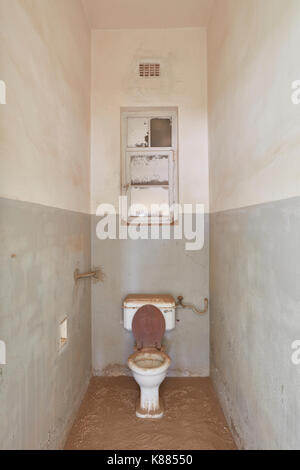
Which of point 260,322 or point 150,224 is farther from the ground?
point 150,224

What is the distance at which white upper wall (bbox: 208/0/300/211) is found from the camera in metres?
0.99

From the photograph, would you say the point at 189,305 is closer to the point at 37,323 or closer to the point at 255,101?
the point at 37,323

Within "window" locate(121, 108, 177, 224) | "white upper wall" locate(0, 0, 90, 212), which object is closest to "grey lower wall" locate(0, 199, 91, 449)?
"white upper wall" locate(0, 0, 90, 212)

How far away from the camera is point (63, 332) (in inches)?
68.1

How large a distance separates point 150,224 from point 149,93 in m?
1.19

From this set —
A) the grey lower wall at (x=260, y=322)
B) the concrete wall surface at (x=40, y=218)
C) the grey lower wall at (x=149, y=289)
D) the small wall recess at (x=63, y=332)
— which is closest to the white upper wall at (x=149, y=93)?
the concrete wall surface at (x=40, y=218)

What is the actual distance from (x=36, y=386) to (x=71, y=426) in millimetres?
740

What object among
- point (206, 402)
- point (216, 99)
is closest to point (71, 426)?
point (206, 402)

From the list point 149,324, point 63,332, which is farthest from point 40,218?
point 149,324

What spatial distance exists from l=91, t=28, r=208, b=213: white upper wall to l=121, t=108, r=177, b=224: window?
0.09 metres

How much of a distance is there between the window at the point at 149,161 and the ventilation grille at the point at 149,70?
1.00 feet

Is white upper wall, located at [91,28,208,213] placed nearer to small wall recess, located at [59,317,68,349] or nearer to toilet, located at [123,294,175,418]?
toilet, located at [123,294,175,418]

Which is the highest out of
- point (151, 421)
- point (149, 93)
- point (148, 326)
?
point (149, 93)

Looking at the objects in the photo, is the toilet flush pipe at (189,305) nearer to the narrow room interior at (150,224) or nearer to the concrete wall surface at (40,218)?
the narrow room interior at (150,224)
